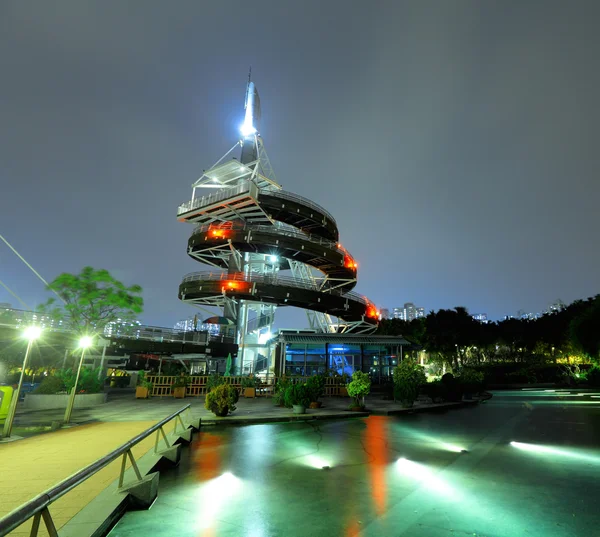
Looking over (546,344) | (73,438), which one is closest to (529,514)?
(73,438)

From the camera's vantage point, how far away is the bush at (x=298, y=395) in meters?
18.2

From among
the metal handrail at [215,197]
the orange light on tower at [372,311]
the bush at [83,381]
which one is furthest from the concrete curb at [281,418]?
the orange light on tower at [372,311]

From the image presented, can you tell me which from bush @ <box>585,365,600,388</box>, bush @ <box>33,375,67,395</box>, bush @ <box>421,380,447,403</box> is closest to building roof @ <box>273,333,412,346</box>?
bush @ <box>421,380,447,403</box>

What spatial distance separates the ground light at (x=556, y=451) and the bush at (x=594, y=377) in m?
43.4

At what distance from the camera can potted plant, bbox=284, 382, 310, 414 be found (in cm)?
1808

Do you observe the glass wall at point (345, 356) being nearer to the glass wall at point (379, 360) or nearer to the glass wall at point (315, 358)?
the glass wall at point (379, 360)

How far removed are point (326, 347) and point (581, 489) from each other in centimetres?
2900

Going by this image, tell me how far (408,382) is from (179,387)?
16.5 metres

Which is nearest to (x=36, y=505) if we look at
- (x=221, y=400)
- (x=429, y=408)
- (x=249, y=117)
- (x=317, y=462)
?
(x=317, y=462)

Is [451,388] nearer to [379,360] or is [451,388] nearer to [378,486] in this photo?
[379,360]

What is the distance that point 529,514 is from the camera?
590 cm

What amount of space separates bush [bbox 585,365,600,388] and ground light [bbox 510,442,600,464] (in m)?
43.4

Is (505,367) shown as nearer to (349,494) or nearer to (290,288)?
(290,288)

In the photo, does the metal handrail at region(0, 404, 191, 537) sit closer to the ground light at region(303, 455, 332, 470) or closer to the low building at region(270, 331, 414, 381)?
the ground light at region(303, 455, 332, 470)
